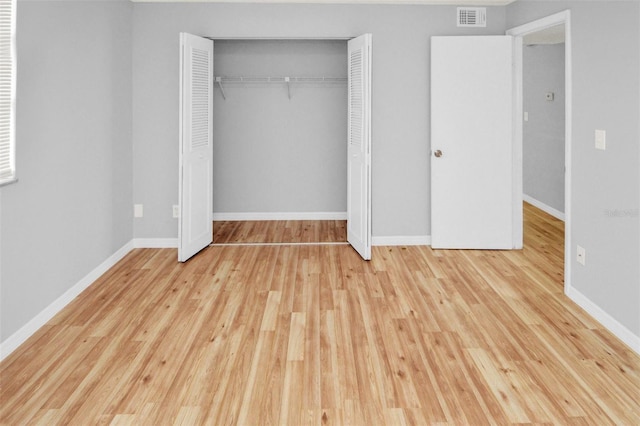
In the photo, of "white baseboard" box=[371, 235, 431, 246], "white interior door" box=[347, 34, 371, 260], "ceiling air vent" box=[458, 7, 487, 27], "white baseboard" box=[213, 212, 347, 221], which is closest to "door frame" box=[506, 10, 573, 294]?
"ceiling air vent" box=[458, 7, 487, 27]

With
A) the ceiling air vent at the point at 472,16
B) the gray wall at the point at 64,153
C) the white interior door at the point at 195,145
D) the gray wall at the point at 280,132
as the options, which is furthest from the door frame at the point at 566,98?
the gray wall at the point at 64,153

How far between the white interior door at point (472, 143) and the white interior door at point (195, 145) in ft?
6.94

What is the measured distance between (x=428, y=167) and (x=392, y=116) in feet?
2.00

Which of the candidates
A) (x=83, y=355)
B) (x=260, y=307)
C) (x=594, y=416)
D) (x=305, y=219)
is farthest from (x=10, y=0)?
(x=305, y=219)

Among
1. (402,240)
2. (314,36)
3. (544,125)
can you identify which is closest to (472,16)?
(314,36)

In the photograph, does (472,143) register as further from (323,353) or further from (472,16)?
(323,353)

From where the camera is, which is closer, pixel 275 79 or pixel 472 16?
Answer: pixel 472 16

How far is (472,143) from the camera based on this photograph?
16.8ft

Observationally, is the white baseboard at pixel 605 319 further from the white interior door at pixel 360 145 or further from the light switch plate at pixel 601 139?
the white interior door at pixel 360 145

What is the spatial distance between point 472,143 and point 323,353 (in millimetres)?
2950

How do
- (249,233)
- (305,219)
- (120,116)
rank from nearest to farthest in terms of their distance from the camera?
1. (120,116)
2. (249,233)
3. (305,219)

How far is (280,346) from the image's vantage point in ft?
10.00

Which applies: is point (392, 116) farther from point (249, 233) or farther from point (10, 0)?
point (10, 0)

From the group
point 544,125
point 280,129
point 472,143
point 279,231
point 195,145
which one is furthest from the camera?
point 544,125
